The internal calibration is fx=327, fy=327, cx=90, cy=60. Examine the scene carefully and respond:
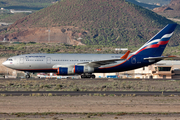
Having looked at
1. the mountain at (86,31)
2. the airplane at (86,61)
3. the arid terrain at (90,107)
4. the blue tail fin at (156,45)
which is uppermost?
the mountain at (86,31)

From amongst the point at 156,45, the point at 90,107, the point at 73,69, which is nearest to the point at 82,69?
the point at 73,69

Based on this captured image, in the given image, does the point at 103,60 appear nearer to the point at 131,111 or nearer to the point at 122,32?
the point at 131,111

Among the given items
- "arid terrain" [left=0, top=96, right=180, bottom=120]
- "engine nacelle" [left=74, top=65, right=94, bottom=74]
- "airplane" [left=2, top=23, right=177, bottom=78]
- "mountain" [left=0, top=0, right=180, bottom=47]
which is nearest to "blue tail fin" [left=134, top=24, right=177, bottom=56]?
"airplane" [left=2, top=23, right=177, bottom=78]

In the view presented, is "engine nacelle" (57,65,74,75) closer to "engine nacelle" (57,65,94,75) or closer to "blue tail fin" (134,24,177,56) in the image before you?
"engine nacelle" (57,65,94,75)

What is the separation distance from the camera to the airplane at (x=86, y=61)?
51312 mm

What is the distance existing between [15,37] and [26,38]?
7.86 m

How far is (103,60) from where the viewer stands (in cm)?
5191

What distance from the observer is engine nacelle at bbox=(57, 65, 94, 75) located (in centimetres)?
5017

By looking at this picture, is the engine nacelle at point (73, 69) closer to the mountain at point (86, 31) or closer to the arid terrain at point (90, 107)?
the arid terrain at point (90, 107)

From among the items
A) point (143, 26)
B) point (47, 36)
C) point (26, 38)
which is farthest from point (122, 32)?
point (26, 38)

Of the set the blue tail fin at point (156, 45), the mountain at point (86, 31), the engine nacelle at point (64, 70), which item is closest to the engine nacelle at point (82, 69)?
the engine nacelle at point (64, 70)

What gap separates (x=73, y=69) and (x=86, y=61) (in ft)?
9.78

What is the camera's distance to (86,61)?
52469 mm

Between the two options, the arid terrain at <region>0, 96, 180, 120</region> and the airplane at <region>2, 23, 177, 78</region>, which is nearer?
the arid terrain at <region>0, 96, 180, 120</region>
